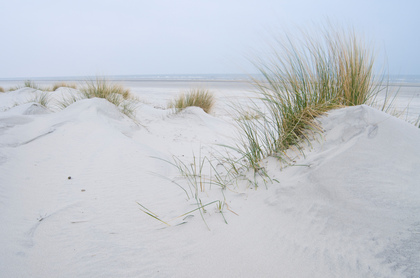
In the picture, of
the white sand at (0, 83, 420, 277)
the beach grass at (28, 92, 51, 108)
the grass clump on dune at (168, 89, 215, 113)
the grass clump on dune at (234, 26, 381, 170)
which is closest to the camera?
the white sand at (0, 83, 420, 277)

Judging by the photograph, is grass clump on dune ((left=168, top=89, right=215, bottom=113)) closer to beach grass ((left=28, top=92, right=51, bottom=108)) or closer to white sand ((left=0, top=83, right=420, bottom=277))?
beach grass ((left=28, top=92, right=51, bottom=108))

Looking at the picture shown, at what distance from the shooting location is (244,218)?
135 cm

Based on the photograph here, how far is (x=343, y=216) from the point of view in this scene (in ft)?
3.69

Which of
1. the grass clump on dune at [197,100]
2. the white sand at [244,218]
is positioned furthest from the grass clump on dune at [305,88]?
the grass clump on dune at [197,100]

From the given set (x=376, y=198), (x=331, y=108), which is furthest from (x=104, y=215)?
(x=331, y=108)

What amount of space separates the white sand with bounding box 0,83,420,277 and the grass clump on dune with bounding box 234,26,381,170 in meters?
0.20

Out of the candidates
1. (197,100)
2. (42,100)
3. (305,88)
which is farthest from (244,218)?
(42,100)

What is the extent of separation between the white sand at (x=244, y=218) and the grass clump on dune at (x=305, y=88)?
0.20 meters

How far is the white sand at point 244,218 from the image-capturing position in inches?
39.1

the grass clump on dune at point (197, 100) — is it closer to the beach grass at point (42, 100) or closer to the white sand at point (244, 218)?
the beach grass at point (42, 100)

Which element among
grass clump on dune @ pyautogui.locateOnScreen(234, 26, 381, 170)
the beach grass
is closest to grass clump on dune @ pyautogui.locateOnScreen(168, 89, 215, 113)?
the beach grass

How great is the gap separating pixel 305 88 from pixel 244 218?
1.45m

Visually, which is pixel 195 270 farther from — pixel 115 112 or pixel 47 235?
pixel 115 112

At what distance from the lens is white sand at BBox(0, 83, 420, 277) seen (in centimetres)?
99
